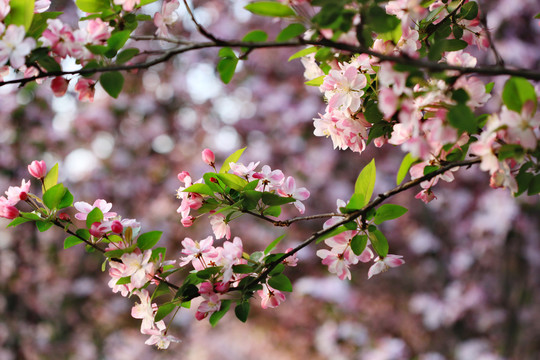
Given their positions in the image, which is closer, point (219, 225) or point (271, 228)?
point (219, 225)

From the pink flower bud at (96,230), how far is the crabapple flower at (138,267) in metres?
0.06

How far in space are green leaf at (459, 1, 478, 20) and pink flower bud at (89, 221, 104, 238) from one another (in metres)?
0.77

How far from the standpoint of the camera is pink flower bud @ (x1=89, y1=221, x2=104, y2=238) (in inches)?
33.9

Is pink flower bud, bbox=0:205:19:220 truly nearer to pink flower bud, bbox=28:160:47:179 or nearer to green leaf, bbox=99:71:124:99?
pink flower bud, bbox=28:160:47:179

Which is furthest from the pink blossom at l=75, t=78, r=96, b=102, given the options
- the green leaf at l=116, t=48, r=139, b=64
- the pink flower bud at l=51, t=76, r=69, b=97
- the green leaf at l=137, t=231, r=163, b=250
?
the green leaf at l=137, t=231, r=163, b=250

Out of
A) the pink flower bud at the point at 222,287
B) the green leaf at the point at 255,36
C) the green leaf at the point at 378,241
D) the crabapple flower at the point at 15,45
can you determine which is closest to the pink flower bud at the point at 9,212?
the crabapple flower at the point at 15,45

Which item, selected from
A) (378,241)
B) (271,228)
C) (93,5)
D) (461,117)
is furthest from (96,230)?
(271,228)

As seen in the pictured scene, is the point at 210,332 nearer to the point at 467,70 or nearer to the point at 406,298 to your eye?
the point at 406,298

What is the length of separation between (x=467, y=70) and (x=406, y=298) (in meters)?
3.67

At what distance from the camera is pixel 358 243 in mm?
876

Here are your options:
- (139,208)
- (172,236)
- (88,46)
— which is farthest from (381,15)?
(172,236)

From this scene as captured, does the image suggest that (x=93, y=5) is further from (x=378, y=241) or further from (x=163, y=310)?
(x=378, y=241)

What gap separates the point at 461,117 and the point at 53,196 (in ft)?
2.23

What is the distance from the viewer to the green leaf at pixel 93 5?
84cm
